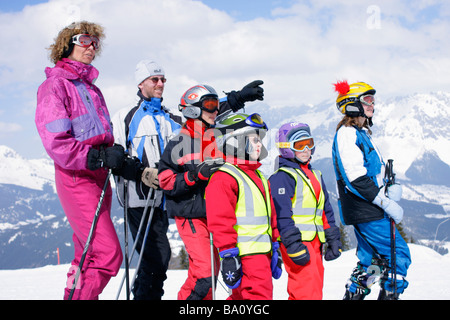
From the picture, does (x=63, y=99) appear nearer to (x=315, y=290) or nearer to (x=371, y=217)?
(x=315, y=290)

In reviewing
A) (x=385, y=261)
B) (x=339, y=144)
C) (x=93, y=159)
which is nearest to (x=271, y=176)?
(x=339, y=144)

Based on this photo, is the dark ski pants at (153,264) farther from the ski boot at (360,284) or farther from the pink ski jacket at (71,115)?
the ski boot at (360,284)

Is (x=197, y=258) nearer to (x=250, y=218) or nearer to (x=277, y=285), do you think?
(x=250, y=218)

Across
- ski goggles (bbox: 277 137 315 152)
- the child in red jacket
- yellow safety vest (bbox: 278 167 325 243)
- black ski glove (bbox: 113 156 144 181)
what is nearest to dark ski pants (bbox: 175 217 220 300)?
the child in red jacket

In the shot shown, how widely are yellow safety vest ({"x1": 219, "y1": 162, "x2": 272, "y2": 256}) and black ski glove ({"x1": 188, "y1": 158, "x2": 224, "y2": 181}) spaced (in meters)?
0.06

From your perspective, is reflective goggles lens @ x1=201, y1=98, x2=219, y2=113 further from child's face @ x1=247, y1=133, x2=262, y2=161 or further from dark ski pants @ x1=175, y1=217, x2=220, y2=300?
dark ski pants @ x1=175, y1=217, x2=220, y2=300

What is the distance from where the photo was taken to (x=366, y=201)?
4.87m

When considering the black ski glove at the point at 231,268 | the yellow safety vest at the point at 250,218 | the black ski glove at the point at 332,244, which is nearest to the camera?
the black ski glove at the point at 231,268

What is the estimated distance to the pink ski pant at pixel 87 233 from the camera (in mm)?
3701

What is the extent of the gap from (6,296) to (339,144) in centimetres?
631

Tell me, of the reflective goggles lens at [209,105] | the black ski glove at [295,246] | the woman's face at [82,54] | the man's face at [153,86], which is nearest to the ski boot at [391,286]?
the black ski glove at [295,246]

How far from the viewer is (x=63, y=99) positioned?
3.80m
